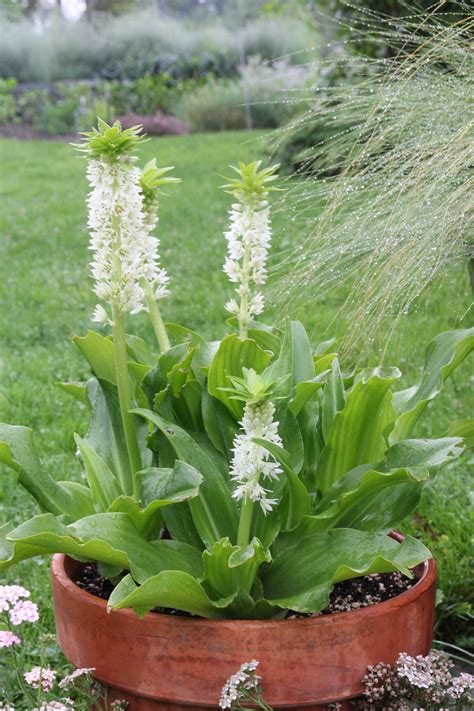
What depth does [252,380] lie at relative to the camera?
1.41 metres

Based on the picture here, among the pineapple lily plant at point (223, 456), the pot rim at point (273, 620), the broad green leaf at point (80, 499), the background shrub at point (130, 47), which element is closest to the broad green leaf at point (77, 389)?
the pineapple lily plant at point (223, 456)

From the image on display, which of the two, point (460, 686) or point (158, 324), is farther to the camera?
point (158, 324)

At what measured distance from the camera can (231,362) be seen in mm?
1678

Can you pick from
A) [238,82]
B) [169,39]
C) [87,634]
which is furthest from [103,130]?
[169,39]

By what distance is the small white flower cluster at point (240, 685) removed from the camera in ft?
4.50

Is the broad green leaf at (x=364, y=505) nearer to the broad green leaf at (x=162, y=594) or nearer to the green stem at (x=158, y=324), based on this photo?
the broad green leaf at (x=162, y=594)

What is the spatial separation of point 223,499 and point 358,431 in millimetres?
271

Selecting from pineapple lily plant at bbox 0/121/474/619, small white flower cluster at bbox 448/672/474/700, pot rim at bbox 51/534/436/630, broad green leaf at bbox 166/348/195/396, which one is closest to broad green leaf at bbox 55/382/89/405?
pineapple lily plant at bbox 0/121/474/619

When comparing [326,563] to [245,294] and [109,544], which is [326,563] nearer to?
[109,544]

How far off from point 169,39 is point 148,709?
14.9m

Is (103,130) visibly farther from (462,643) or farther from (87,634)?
(462,643)

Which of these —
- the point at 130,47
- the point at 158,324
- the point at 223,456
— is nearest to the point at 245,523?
the point at 223,456

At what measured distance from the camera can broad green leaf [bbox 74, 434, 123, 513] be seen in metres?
1.76

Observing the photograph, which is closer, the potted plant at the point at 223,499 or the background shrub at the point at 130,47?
the potted plant at the point at 223,499
